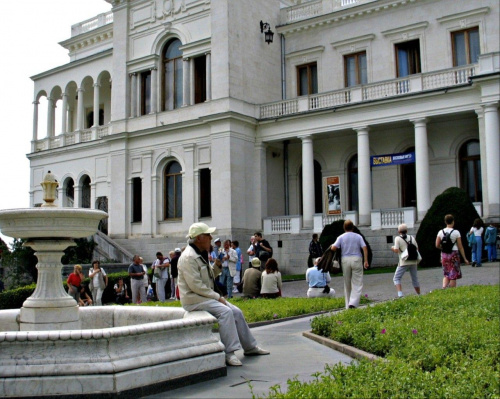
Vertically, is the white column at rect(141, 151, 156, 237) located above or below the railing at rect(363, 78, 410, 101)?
below

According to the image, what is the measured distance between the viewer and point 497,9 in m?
30.6

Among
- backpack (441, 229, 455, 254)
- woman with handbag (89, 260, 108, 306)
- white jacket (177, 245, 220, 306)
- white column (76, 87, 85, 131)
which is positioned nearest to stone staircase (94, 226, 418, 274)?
white column (76, 87, 85, 131)

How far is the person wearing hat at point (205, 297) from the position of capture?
797 centimetres

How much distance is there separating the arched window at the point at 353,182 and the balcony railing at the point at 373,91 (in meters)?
4.02

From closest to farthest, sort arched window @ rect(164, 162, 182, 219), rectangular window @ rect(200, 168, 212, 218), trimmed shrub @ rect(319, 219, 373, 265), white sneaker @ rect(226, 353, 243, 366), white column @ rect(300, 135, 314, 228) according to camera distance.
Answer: white sneaker @ rect(226, 353, 243, 366) < trimmed shrub @ rect(319, 219, 373, 265) < white column @ rect(300, 135, 314, 228) < rectangular window @ rect(200, 168, 212, 218) < arched window @ rect(164, 162, 182, 219)

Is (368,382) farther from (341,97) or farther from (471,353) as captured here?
(341,97)

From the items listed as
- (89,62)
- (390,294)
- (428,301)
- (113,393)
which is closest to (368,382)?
(113,393)

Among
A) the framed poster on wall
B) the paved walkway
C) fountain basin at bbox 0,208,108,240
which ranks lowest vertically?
the paved walkway

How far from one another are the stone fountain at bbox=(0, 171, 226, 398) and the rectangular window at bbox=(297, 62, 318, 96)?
96.1 ft

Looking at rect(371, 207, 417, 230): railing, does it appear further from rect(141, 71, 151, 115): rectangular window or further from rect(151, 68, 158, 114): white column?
rect(141, 71, 151, 115): rectangular window

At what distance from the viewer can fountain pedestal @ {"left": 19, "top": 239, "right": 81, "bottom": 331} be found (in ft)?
28.2

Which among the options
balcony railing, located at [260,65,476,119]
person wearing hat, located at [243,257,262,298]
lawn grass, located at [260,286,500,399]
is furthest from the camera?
balcony railing, located at [260,65,476,119]

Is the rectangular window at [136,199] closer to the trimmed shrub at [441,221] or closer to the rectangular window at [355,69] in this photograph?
the rectangular window at [355,69]

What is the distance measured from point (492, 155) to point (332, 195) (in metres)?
8.29
